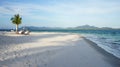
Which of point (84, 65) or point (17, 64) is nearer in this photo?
point (17, 64)

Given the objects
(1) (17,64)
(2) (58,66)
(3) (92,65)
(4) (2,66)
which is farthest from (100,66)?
(4) (2,66)

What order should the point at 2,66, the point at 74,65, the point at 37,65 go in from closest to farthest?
the point at 2,66
the point at 37,65
the point at 74,65

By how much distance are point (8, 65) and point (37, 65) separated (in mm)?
1369

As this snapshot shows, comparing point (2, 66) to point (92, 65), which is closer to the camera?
point (2, 66)

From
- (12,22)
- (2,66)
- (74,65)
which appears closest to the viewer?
(2,66)

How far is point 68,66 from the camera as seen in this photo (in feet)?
32.4

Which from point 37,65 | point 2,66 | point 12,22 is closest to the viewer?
point 2,66

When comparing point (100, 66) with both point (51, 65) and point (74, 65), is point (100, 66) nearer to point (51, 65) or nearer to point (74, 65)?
point (74, 65)

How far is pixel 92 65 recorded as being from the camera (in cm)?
1047

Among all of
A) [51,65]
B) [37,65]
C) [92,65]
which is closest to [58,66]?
[51,65]

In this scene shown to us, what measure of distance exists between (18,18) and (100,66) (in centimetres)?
5173

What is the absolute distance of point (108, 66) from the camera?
10.7 meters

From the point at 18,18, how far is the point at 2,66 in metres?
52.0

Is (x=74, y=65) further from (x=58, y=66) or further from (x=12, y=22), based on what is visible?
(x=12, y=22)
